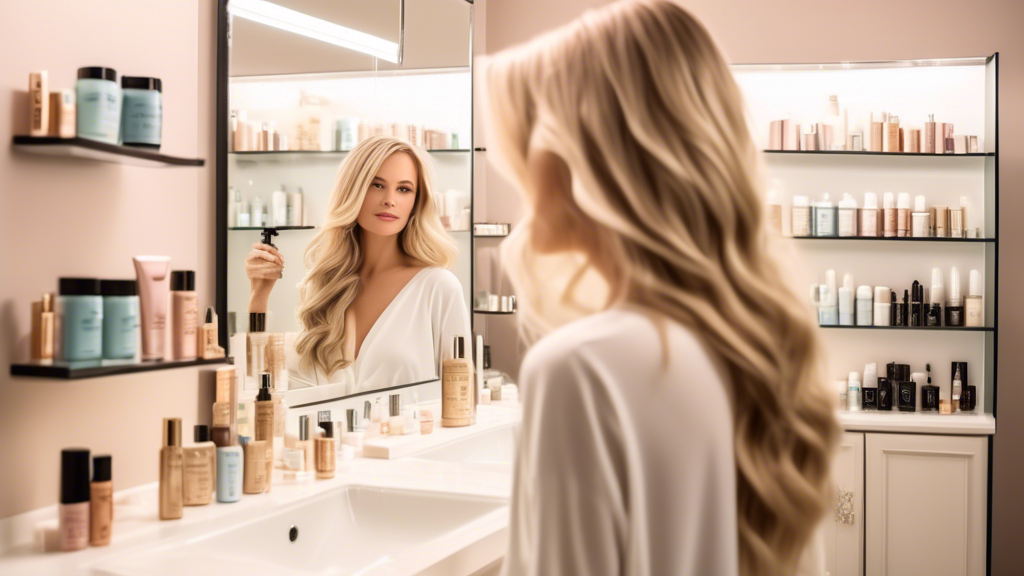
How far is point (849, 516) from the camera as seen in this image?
3.46 meters

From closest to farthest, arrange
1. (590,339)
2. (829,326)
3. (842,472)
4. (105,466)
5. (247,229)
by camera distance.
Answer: (590,339)
(105,466)
(247,229)
(842,472)
(829,326)

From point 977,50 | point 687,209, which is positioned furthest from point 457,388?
point 977,50

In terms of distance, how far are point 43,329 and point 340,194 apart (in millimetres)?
1063

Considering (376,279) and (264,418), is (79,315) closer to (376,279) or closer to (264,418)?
(264,418)

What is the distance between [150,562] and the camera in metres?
1.39

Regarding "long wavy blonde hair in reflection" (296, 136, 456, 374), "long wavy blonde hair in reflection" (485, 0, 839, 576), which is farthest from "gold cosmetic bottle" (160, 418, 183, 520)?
"long wavy blonde hair in reflection" (485, 0, 839, 576)

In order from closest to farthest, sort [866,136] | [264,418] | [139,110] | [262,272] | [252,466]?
[139,110] < [252,466] < [264,418] < [262,272] < [866,136]

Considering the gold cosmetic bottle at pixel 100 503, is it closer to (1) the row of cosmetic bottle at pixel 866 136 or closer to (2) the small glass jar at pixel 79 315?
(2) the small glass jar at pixel 79 315

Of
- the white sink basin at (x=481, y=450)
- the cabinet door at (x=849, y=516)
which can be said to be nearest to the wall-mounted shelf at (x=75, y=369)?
the white sink basin at (x=481, y=450)

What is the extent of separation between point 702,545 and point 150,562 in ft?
3.27

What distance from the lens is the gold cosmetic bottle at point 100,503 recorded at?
138 centimetres

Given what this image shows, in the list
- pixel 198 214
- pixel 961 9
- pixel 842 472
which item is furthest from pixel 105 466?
pixel 961 9

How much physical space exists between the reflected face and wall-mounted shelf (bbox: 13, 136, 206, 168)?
859 millimetres

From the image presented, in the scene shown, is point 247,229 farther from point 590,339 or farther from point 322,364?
point 590,339
